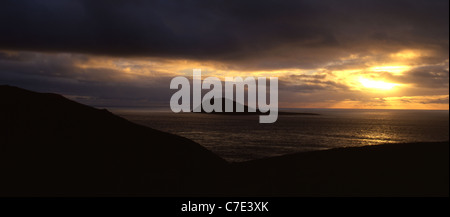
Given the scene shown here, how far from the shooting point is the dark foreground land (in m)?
16.6

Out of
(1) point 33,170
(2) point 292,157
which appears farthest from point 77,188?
(2) point 292,157

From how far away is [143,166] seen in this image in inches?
740

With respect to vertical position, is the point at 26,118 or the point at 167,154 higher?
the point at 26,118

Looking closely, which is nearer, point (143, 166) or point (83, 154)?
point (83, 154)

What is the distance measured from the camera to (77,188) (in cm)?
1603

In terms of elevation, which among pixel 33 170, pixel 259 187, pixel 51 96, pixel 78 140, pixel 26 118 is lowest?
pixel 259 187

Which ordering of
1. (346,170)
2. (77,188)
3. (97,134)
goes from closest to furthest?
1. (77,188)
2. (97,134)
3. (346,170)

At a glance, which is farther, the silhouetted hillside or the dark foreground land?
the dark foreground land

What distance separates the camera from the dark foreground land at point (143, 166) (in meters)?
16.6

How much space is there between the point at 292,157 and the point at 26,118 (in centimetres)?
1916

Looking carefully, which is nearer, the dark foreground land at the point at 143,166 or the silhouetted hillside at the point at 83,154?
the silhouetted hillside at the point at 83,154

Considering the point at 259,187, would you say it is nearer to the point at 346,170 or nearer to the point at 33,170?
the point at 346,170

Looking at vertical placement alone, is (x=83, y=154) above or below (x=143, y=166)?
above
